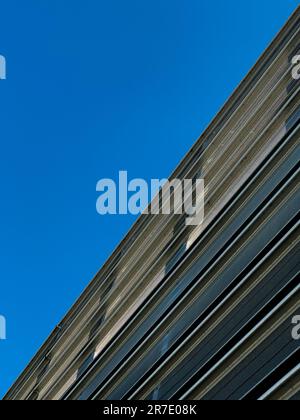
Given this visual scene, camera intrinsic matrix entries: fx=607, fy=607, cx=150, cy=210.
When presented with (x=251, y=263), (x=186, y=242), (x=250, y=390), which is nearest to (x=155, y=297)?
(x=186, y=242)

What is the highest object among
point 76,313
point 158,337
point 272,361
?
point 76,313

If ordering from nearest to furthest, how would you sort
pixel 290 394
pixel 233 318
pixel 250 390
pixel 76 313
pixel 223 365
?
pixel 290 394, pixel 250 390, pixel 223 365, pixel 233 318, pixel 76 313

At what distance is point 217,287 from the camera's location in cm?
1359

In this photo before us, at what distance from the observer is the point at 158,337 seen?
15.0 m

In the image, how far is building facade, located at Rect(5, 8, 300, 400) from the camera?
10.9 m

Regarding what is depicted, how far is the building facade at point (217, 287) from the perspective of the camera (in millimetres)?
10859

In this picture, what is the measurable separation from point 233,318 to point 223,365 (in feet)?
3.81

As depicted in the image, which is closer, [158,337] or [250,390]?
[250,390]

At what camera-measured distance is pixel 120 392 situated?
15008 millimetres
